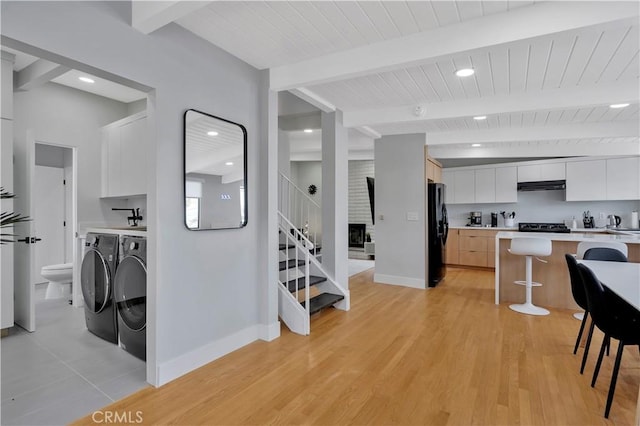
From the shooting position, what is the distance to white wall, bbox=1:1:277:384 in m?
1.82

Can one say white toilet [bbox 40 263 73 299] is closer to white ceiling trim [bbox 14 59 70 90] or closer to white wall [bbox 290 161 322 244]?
white ceiling trim [bbox 14 59 70 90]

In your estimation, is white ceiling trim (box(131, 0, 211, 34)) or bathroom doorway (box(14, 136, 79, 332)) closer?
white ceiling trim (box(131, 0, 211, 34))

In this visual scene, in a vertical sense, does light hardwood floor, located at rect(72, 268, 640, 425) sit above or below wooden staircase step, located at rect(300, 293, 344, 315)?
below

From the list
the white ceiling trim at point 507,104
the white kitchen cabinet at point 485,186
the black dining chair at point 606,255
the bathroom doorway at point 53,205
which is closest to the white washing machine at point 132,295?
the bathroom doorway at point 53,205

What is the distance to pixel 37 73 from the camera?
132 inches

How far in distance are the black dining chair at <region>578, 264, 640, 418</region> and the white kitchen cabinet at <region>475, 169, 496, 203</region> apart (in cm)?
529

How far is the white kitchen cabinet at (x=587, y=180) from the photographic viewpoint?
6062mm

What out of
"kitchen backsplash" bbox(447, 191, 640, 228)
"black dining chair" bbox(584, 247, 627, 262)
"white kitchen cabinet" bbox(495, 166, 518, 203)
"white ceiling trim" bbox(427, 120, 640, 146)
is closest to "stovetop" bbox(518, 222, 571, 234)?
"kitchen backsplash" bbox(447, 191, 640, 228)

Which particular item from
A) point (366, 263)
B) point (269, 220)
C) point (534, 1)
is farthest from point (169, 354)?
point (366, 263)

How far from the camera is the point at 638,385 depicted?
2.29m

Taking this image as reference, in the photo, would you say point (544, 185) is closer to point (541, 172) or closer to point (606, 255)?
point (541, 172)

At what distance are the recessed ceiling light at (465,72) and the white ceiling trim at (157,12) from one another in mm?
2233

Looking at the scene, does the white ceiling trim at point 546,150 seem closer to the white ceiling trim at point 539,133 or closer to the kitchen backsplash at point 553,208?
the white ceiling trim at point 539,133

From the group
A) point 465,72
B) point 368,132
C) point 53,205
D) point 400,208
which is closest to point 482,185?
point 400,208
